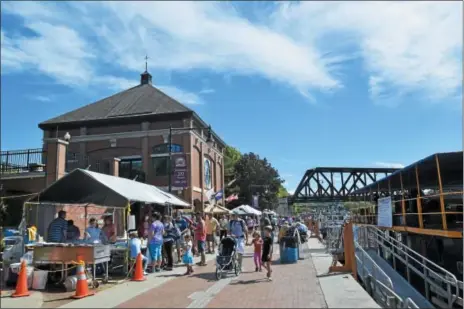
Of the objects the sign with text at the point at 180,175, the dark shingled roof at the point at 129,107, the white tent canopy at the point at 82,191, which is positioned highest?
the dark shingled roof at the point at 129,107

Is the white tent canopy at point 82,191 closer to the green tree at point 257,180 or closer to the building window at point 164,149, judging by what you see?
the building window at point 164,149

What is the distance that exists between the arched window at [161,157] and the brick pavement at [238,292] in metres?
20.2

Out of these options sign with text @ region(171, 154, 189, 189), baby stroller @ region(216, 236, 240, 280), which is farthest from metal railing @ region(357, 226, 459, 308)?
sign with text @ region(171, 154, 189, 189)

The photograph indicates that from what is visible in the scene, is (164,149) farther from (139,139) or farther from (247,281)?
(247,281)

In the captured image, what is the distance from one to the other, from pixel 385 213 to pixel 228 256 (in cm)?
826

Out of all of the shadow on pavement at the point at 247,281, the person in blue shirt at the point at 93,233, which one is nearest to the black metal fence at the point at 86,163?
the person in blue shirt at the point at 93,233

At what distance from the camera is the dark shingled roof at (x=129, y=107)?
35350 mm

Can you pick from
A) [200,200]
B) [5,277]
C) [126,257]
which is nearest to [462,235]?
[126,257]

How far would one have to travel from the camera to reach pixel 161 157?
33.9 m

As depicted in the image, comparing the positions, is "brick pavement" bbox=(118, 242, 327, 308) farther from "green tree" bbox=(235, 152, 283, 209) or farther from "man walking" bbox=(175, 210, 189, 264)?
"green tree" bbox=(235, 152, 283, 209)

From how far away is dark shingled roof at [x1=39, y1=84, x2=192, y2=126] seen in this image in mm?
35350

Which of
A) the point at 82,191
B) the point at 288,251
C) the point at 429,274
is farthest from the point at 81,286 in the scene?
the point at 429,274

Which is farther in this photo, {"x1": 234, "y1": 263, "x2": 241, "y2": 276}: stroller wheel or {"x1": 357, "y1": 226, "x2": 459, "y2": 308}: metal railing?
{"x1": 234, "y1": 263, "x2": 241, "y2": 276}: stroller wheel

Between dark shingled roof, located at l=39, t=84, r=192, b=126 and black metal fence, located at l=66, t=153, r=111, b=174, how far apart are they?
4153 mm
